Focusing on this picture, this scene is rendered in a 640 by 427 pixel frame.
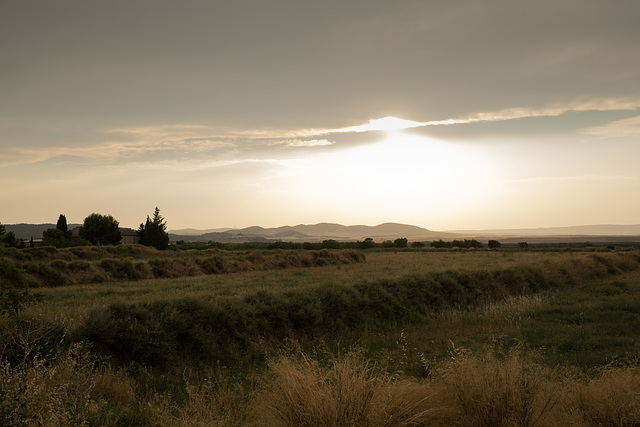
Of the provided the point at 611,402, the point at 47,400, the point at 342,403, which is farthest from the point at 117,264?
the point at 611,402

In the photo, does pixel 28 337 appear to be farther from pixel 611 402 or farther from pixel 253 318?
pixel 611 402

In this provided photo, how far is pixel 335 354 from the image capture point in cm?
Result: 1214

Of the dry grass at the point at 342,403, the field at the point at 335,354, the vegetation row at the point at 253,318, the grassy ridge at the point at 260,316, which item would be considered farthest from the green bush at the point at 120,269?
the dry grass at the point at 342,403

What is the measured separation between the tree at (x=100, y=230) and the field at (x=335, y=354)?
211ft

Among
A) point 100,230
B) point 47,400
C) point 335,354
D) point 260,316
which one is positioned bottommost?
point 335,354

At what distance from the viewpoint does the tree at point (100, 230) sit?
86.8 m

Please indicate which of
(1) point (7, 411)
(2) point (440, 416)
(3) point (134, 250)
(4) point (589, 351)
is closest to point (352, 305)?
(4) point (589, 351)

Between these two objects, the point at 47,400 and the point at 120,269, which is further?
the point at 120,269

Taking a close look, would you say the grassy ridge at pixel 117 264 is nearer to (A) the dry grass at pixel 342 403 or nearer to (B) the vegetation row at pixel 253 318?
(B) the vegetation row at pixel 253 318

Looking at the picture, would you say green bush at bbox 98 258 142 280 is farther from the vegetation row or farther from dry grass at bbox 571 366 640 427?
dry grass at bbox 571 366 640 427

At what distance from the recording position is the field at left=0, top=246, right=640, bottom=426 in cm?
548

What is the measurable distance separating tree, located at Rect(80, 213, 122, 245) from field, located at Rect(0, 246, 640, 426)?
64.4 meters

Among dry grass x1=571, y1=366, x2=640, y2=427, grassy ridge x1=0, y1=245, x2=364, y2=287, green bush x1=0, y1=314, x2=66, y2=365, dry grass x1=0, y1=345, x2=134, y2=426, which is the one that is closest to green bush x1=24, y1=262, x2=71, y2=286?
grassy ridge x1=0, y1=245, x2=364, y2=287

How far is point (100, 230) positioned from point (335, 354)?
87311 millimetres
